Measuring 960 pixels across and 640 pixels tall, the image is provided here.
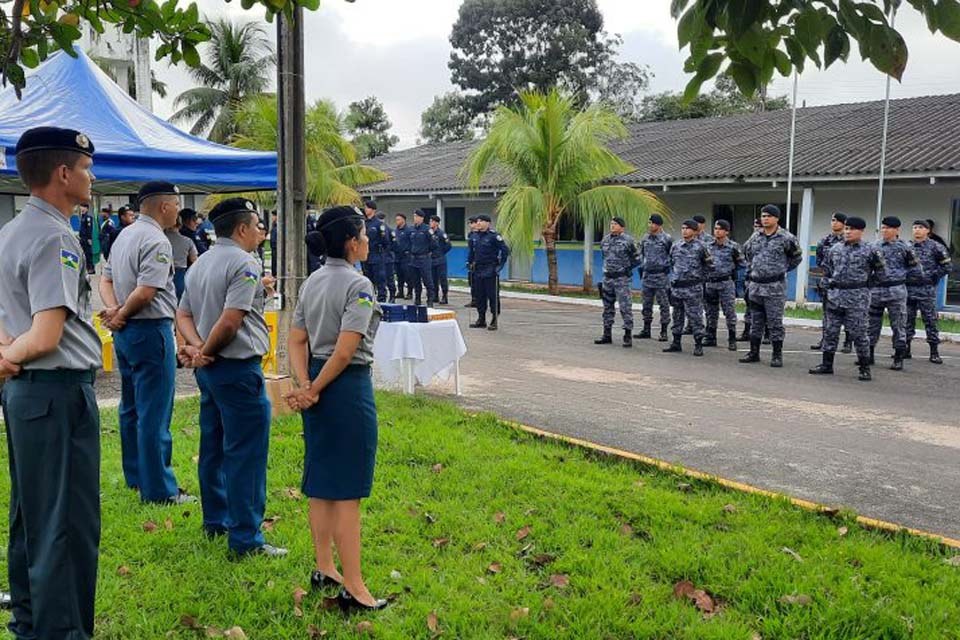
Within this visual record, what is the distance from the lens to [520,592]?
12.8 feet

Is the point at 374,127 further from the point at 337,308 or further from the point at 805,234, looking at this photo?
the point at 337,308

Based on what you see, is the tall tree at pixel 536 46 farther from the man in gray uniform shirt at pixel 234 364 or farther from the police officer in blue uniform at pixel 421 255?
the man in gray uniform shirt at pixel 234 364

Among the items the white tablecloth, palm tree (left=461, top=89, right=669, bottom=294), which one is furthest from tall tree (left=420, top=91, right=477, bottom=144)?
the white tablecloth

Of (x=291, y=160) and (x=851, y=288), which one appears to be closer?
(x=291, y=160)

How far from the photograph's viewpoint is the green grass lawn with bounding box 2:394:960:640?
3570mm

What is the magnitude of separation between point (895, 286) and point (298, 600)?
9.50 m

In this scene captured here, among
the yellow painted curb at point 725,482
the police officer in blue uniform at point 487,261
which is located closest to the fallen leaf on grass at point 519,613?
the yellow painted curb at point 725,482

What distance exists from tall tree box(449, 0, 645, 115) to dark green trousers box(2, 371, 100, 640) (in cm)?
4439

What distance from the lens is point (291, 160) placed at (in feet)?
22.0

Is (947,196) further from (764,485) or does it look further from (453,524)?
(453,524)

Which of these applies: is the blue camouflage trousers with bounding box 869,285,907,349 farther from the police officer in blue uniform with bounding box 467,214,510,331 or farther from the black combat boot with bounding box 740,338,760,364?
the police officer in blue uniform with bounding box 467,214,510,331

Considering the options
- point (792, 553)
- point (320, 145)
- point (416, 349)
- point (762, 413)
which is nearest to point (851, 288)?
point (762, 413)

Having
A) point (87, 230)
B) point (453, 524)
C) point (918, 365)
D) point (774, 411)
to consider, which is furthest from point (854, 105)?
point (453, 524)

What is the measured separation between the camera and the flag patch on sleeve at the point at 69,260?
292cm
